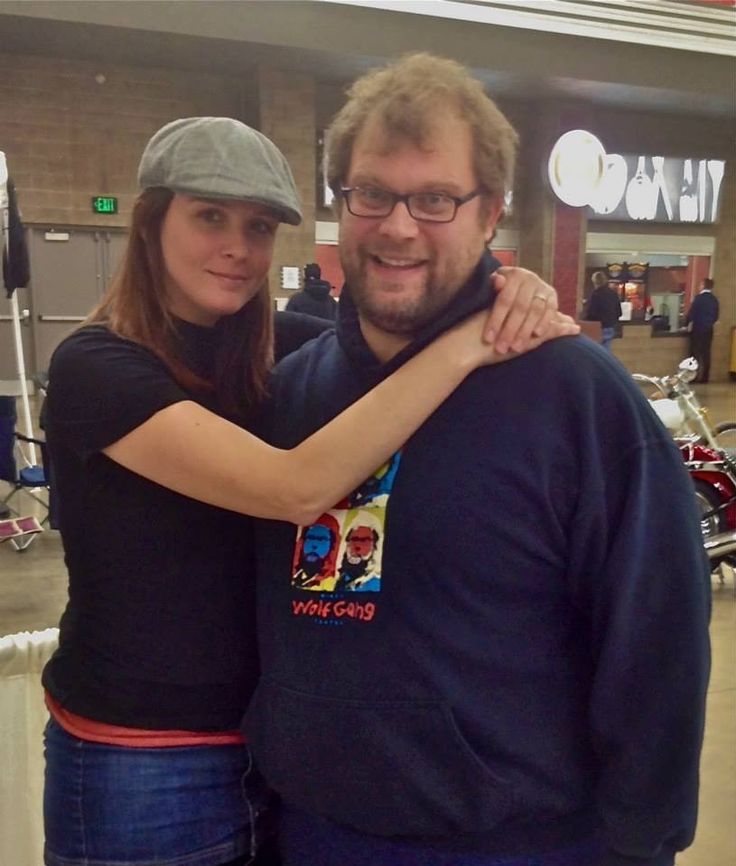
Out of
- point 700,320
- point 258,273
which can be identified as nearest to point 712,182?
point 700,320

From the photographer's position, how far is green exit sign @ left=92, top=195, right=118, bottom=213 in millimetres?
10508

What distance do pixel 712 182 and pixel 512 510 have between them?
14.5m

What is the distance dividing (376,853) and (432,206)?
0.90 meters

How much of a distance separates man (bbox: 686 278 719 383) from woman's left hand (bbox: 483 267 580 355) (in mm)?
13176

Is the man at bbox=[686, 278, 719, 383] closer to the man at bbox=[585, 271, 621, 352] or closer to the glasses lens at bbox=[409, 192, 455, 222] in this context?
the man at bbox=[585, 271, 621, 352]

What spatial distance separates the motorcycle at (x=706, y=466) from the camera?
4.27 m

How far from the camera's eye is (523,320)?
115 centimetres

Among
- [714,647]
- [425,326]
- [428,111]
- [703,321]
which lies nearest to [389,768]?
[425,326]

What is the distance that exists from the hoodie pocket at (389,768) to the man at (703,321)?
1337 centimetres

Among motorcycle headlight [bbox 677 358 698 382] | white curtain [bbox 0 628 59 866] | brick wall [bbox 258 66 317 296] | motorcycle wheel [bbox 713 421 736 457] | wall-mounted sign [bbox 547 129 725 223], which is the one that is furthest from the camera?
wall-mounted sign [bbox 547 129 725 223]

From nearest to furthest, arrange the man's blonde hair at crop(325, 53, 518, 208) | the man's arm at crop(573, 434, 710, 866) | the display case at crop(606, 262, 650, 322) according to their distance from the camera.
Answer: the man's arm at crop(573, 434, 710, 866), the man's blonde hair at crop(325, 53, 518, 208), the display case at crop(606, 262, 650, 322)

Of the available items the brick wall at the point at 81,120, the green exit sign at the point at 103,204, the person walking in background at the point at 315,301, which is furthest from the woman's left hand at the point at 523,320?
the green exit sign at the point at 103,204

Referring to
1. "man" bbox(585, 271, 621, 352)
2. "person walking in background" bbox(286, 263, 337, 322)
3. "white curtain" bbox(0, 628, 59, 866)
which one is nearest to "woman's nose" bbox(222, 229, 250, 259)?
"white curtain" bbox(0, 628, 59, 866)

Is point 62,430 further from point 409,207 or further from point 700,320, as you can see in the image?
point 700,320
